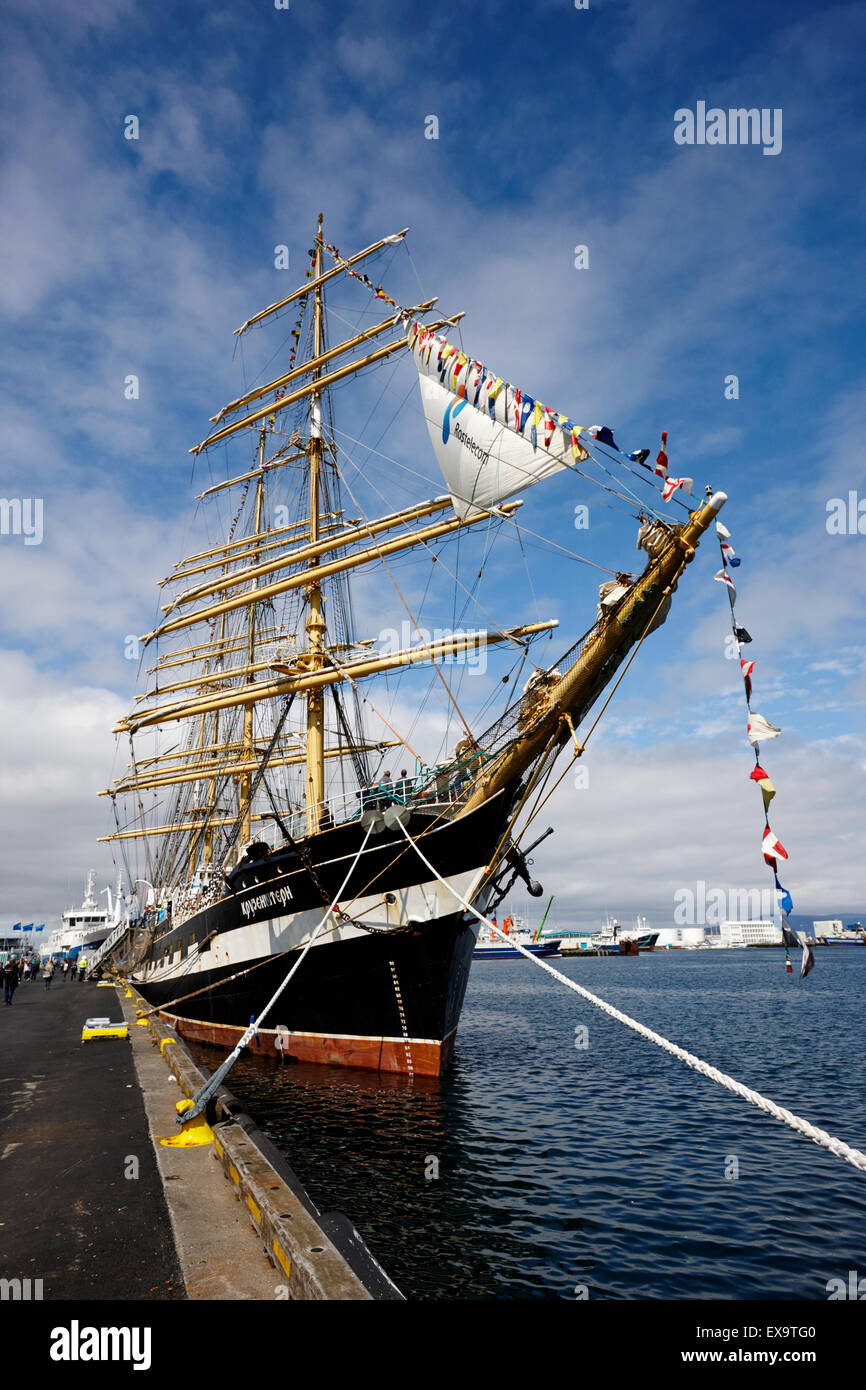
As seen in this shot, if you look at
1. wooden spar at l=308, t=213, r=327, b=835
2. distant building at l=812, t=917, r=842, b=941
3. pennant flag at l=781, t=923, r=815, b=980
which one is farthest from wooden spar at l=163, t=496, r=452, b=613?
distant building at l=812, t=917, r=842, b=941

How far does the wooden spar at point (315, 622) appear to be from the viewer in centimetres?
1998

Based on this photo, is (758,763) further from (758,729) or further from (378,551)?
(378,551)

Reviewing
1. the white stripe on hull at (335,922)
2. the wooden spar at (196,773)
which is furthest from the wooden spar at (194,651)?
the white stripe on hull at (335,922)

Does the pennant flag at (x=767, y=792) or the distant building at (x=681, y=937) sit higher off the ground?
the pennant flag at (x=767, y=792)

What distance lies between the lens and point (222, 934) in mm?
20656

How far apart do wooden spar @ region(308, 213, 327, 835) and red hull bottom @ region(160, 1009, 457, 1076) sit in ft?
15.9

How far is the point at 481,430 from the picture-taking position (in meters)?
13.9

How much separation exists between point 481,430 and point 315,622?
31.5ft

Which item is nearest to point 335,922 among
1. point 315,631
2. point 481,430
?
point 315,631

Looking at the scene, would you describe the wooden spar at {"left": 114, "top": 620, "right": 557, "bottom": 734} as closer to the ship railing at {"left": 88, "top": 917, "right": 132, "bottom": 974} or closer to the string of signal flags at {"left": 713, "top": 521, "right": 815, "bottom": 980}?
the string of signal flags at {"left": 713, "top": 521, "right": 815, "bottom": 980}

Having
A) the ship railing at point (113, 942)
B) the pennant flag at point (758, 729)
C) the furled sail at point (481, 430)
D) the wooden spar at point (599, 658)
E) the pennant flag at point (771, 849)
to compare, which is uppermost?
the furled sail at point (481, 430)

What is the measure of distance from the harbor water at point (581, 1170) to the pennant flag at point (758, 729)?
543 cm

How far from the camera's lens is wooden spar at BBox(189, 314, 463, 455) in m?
21.0

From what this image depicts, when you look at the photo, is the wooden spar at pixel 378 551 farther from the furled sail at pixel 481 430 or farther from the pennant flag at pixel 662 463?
the pennant flag at pixel 662 463
